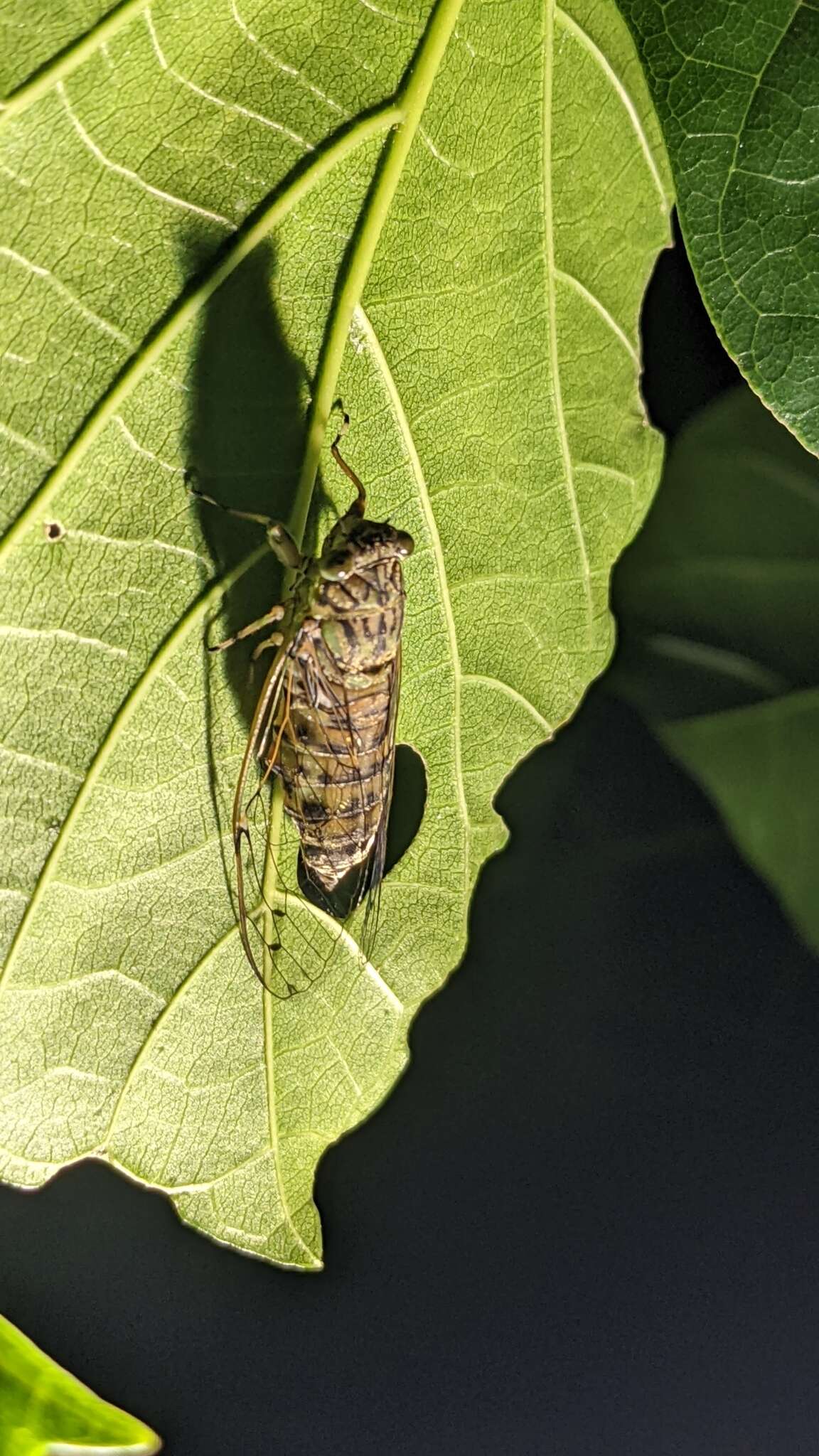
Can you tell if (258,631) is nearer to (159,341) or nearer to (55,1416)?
(159,341)

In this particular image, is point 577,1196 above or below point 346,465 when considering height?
below

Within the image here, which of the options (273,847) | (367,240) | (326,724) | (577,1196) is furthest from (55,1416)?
(577,1196)

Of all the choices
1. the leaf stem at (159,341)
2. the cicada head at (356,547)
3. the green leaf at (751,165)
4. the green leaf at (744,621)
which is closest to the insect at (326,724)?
the cicada head at (356,547)

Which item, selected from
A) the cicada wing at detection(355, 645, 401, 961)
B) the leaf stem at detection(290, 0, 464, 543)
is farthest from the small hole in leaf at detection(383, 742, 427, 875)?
the leaf stem at detection(290, 0, 464, 543)

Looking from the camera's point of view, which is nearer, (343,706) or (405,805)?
(343,706)

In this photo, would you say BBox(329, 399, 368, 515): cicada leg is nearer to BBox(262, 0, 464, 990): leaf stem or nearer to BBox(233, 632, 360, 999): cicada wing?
BBox(262, 0, 464, 990): leaf stem

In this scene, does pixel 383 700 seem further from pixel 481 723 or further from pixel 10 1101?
pixel 10 1101

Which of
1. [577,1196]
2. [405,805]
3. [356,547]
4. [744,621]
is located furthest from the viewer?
[577,1196]

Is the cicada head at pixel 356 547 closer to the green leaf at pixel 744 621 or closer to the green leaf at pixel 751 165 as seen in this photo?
the green leaf at pixel 751 165
